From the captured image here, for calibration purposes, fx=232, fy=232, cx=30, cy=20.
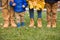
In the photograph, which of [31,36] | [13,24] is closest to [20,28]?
[13,24]

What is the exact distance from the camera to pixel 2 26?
7406mm

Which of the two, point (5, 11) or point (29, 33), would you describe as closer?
point (29, 33)

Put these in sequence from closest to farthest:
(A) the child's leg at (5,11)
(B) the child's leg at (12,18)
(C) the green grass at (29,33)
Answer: (C) the green grass at (29,33)
(A) the child's leg at (5,11)
(B) the child's leg at (12,18)

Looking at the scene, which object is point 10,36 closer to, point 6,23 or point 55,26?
point 6,23

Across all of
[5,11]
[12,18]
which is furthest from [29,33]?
[5,11]

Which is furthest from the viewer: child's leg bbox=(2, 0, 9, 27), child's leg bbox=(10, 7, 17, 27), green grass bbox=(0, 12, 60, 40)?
child's leg bbox=(10, 7, 17, 27)

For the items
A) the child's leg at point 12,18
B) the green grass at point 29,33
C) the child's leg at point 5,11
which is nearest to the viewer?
the green grass at point 29,33

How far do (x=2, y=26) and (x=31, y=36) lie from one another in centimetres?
148

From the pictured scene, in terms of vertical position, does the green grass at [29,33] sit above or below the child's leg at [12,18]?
below

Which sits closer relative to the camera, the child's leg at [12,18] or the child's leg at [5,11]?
the child's leg at [5,11]

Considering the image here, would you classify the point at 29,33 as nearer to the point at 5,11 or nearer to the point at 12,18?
the point at 12,18

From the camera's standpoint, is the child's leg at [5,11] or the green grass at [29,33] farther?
the child's leg at [5,11]

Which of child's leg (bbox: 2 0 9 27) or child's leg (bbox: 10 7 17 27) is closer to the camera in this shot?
child's leg (bbox: 2 0 9 27)

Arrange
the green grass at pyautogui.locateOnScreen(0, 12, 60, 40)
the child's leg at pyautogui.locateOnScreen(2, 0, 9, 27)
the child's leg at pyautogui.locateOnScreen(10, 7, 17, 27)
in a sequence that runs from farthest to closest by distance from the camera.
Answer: the child's leg at pyautogui.locateOnScreen(10, 7, 17, 27)
the child's leg at pyautogui.locateOnScreen(2, 0, 9, 27)
the green grass at pyautogui.locateOnScreen(0, 12, 60, 40)
